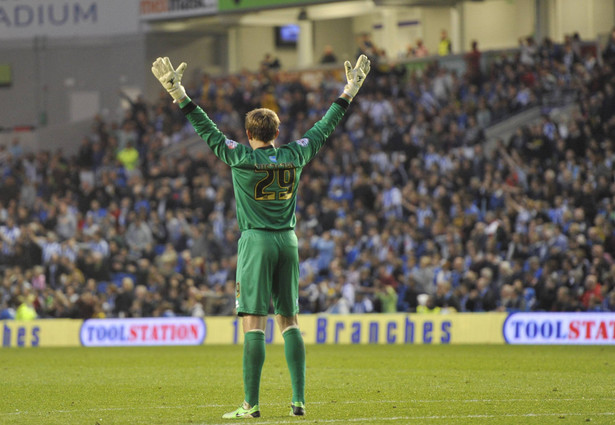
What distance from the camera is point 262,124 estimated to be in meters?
8.74

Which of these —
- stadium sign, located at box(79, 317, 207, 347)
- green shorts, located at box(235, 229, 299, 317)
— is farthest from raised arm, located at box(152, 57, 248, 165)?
stadium sign, located at box(79, 317, 207, 347)

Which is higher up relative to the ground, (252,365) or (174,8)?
(174,8)

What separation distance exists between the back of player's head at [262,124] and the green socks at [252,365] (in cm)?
155

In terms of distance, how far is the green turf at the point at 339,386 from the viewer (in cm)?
908

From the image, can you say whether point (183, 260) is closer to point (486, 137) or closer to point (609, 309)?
point (486, 137)

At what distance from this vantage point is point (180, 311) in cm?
2727

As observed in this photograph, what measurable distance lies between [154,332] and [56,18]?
67.4ft

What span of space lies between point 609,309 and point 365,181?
8423 millimetres

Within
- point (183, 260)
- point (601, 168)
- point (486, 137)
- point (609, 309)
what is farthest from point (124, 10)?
point (609, 309)

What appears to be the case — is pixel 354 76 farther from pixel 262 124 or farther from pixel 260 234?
pixel 260 234

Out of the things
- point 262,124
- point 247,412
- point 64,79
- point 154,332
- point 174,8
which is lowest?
point 154,332

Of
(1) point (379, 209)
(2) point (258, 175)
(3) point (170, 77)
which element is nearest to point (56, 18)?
(1) point (379, 209)

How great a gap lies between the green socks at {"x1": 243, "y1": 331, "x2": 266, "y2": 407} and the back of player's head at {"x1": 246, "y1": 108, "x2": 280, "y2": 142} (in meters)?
1.55

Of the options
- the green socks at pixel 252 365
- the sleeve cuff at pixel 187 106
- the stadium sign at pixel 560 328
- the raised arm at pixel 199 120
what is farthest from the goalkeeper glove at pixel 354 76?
the stadium sign at pixel 560 328
